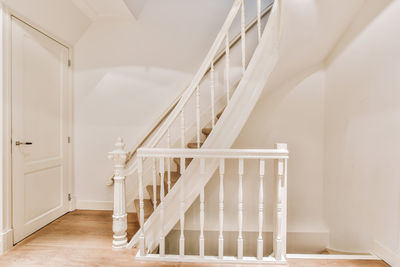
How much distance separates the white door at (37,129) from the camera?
2154mm

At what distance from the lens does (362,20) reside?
203 cm

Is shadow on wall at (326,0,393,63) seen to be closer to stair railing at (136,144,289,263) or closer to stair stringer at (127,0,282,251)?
stair stringer at (127,0,282,251)

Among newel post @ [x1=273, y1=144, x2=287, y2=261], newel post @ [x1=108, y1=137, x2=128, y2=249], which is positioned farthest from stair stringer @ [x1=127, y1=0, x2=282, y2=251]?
newel post @ [x1=273, y1=144, x2=287, y2=261]

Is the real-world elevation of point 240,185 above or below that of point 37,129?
below

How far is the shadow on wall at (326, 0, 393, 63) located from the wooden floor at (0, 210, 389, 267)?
Result: 79.2 inches

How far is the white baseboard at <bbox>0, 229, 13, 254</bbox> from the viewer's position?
1946mm

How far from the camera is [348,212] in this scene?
2.21 meters

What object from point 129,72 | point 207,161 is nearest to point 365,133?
point 207,161

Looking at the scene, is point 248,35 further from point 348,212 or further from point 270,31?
point 348,212

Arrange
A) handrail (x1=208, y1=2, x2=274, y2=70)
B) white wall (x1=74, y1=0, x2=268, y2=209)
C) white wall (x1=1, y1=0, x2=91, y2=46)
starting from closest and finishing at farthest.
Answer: white wall (x1=1, y1=0, x2=91, y2=46) → handrail (x1=208, y1=2, x2=274, y2=70) → white wall (x1=74, y1=0, x2=268, y2=209)

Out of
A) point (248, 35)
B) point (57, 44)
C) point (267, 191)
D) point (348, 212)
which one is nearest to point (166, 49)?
point (248, 35)

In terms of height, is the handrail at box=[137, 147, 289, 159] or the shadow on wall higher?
the shadow on wall

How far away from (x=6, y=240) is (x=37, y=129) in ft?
3.61

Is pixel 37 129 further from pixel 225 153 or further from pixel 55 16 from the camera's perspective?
pixel 225 153
